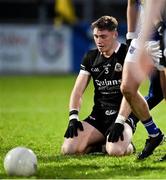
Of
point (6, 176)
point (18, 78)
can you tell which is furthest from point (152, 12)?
point (18, 78)

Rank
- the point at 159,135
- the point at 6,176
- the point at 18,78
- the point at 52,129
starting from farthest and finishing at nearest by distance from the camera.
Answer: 1. the point at 18,78
2. the point at 52,129
3. the point at 159,135
4. the point at 6,176

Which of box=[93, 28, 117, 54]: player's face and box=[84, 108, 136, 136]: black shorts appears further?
box=[84, 108, 136, 136]: black shorts

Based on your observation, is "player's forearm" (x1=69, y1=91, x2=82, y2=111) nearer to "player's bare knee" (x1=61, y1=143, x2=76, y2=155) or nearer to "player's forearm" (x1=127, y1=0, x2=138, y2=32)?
"player's bare knee" (x1=61, y1=143, x2=76, y2=155)

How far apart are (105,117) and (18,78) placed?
14.6m

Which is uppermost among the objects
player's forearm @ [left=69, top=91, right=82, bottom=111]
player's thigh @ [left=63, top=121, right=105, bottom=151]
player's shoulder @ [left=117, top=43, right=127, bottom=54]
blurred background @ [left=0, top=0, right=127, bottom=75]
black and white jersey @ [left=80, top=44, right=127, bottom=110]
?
player's shoulder @ [left=117, top=43, right=127, bottom=54]

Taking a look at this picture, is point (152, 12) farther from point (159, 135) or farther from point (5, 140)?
point (5, 140)

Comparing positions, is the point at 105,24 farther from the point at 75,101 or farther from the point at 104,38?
the point at 75,101

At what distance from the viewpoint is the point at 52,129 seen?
11.0m

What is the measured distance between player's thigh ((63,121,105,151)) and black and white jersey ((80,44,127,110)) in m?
0.32

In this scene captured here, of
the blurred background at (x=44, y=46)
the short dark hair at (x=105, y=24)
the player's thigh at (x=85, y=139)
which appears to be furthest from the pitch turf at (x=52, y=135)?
the blurred background at (x=44, y=46)

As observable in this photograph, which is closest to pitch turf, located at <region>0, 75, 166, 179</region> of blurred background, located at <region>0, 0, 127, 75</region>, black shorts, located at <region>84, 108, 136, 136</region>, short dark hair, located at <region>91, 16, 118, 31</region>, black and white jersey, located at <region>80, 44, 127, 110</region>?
black shorts, located at <region>84, 108, 136, 136</region>

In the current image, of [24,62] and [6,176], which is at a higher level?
[6,176]

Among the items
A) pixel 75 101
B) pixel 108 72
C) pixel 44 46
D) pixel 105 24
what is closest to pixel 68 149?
pixel 75 101

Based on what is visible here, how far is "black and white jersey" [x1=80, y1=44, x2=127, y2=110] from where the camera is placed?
27.8 ft
